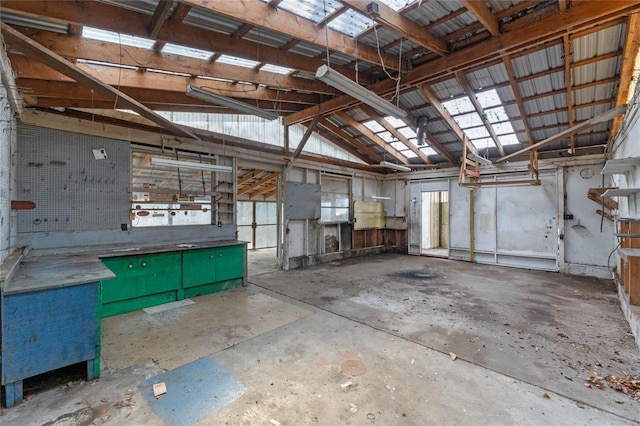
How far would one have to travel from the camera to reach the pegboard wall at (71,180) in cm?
357

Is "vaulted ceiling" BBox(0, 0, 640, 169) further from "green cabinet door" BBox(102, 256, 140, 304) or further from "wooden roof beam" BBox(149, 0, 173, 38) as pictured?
"green cabinet door" BBox(102, 256, 140, 304)

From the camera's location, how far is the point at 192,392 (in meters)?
2.20

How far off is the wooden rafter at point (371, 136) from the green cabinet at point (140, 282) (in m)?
4.76

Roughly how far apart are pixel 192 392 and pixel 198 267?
2.63 m

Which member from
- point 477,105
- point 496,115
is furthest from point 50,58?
point 496,115

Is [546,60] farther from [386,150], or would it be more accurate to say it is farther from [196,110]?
[196,110]

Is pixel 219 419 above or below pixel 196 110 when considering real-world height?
below

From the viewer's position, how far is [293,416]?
195 centimetres

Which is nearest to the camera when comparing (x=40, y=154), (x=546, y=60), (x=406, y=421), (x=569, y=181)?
(x=406, y=421)

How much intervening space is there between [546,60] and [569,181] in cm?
366

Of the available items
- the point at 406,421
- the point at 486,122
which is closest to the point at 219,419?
the point at 406,421

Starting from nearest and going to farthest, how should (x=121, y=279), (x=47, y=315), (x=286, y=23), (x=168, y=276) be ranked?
(x=47, y=315) → (x=286, y=23) → (x=121, y=279) → (x=168, y=276)

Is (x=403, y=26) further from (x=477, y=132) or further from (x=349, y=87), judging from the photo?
(x=477, y=132)

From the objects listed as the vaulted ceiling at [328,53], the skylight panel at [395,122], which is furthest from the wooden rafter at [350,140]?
the vaulted ceiling at [328,53]
